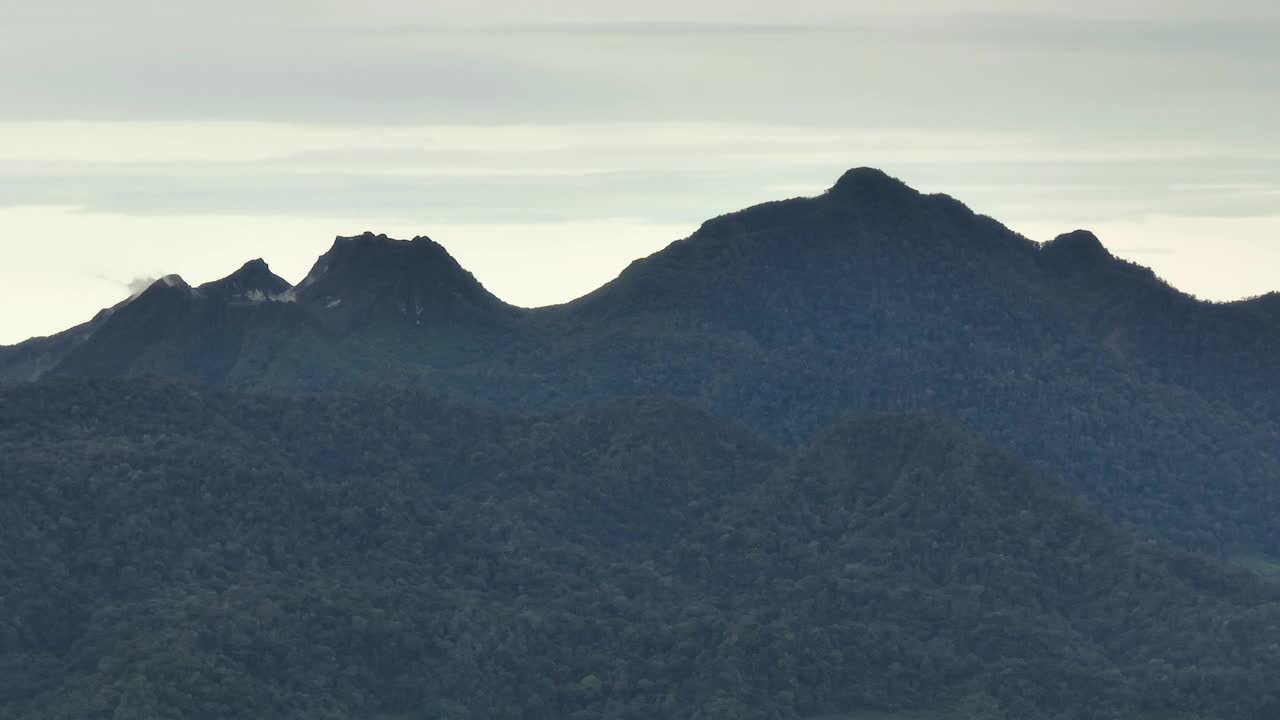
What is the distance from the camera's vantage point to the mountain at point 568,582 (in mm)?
157250

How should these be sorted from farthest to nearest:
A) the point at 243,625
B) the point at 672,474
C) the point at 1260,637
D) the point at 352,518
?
1. the point at 672,474
2. the point at 352,518
3. the point at 1260,637
4. the point at 243,625

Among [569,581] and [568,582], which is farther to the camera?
[569,581]

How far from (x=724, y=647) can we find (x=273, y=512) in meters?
36.6

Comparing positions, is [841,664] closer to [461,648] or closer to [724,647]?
[724,647]

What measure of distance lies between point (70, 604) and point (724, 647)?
41.1 metres

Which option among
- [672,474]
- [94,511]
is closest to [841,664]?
[672,474]

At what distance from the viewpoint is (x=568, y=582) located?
182 m

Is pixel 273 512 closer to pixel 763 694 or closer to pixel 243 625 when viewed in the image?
pixel 243 625

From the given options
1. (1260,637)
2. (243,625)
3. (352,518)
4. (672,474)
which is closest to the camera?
(243,625)

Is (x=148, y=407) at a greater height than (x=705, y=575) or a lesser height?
greater

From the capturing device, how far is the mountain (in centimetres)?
15725

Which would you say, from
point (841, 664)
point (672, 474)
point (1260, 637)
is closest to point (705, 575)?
point (672, 474)

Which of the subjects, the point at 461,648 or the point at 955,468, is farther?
the point at 955,468

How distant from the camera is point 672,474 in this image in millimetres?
197250
